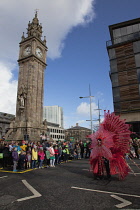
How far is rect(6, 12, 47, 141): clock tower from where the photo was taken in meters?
23.0

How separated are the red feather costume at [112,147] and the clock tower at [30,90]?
56.1 feet

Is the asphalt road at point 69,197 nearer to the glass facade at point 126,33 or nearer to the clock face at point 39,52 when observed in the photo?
the glass facade at point 126,33

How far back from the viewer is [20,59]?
90.3 ft

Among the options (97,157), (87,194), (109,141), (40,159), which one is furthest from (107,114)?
(40,159)

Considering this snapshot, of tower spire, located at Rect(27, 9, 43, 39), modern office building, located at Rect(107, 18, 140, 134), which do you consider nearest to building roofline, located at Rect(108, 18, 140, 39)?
modern office building, located at Rect(107, 18, 140, 134)

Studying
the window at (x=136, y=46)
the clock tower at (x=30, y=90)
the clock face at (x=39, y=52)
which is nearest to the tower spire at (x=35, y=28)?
the clock tower at (x=30, y=90)

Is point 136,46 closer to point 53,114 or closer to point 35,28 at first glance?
point 35,28

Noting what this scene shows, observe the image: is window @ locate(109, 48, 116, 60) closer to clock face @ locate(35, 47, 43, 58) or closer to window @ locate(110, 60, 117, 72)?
window @ locate(110, 60, 117, 72)

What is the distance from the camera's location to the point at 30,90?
82.2ft

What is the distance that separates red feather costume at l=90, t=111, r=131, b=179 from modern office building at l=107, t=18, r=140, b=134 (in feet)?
50.3

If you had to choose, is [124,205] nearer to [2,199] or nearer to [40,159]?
[2,199]

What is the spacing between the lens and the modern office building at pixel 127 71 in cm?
2100

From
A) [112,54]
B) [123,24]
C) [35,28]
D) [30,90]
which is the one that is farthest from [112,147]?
[35,28]

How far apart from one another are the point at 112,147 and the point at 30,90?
21.4 meters
